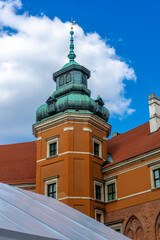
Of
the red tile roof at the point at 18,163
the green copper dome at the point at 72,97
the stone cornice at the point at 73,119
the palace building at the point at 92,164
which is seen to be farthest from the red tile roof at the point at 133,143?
the red tile roof at the point at 18,163


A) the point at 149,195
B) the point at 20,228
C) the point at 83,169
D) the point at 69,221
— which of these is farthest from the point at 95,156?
the point at 20,228

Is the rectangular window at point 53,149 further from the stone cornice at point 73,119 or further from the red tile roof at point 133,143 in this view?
the red tile roof at point 133,143

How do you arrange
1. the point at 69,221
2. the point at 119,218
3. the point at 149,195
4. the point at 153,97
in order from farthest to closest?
the point at 153,97, the point at 119,218, the point at 149,195, the point at 69,221

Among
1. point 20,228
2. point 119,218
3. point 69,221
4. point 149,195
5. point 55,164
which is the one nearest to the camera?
point 20,228

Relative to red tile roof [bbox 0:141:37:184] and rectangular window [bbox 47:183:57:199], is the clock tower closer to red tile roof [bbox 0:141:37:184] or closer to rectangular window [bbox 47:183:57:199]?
rectangular window [bbox 47:183:57:199]

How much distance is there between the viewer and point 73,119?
25.2 meters

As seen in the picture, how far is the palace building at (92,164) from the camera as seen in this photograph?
22203 mm

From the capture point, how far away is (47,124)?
26156 millimetres

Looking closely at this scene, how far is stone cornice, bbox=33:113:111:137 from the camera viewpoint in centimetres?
2521

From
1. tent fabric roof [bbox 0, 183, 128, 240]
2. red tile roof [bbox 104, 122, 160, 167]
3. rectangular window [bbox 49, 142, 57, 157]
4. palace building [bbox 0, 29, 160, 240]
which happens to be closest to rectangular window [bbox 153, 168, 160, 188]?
palace building [bbox 0, 29, 160, 240]

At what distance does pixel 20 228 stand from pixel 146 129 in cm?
2213

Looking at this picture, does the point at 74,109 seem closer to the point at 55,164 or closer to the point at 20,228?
the point at 55,164

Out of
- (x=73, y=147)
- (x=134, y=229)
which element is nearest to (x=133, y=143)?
(x=73, y=147)

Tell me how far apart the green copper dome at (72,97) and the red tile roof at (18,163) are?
13.8 feet
